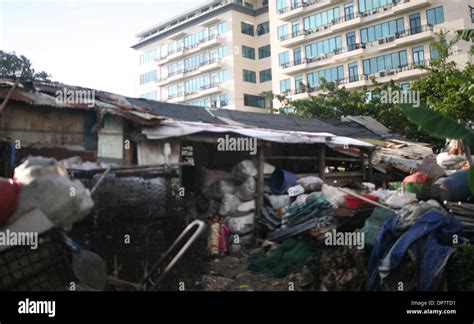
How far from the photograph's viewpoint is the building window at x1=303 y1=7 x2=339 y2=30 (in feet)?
44.4

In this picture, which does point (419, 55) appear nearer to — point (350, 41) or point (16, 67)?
point (350, 41)

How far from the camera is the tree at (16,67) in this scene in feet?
17.1

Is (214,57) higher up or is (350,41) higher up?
(214,57)

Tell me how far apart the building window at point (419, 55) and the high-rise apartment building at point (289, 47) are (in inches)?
1.4

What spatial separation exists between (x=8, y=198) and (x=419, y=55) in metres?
15.8

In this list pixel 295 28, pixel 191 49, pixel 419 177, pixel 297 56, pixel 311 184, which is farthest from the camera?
pixel 191 49

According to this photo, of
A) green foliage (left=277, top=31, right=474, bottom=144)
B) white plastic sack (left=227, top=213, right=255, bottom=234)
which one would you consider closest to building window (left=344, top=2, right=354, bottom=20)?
green foliage (left=277, top=31, right=474, bottom=144)

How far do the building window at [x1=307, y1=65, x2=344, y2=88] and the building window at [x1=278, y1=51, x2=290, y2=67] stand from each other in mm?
1160

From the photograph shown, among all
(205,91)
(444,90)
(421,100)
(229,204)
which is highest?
(205,91)

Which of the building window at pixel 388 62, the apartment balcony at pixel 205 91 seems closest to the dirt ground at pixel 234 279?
the building window at pixel 388 62

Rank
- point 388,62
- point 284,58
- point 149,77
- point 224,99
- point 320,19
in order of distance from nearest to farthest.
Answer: point 320,19
point 388,62
point 284,58
point 224,99
point 149,77

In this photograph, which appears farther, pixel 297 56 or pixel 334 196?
pixel 297 56

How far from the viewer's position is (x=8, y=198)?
11.5 feet

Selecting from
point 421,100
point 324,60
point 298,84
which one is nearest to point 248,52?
point 298,84
